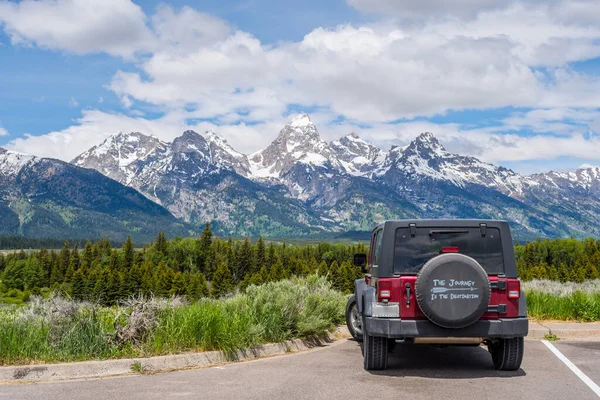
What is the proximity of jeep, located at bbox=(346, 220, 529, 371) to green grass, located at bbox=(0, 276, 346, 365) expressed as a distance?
8.53 feet

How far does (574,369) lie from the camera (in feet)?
34.9

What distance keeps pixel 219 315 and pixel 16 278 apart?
175901 millimetres

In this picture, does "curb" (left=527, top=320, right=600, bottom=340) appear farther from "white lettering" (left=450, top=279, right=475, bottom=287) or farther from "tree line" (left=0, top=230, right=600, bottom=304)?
"tree line" (left=0, top=230, right=600, bottom=304)

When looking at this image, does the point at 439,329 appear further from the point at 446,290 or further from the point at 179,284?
the point at 179,284

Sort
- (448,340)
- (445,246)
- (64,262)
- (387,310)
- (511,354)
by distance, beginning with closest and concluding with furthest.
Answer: (448,340) → (387,310) → (445,246) → (511,354) → (64,262)

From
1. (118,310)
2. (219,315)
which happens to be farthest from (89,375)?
(219,315)

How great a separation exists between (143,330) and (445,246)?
5403mm

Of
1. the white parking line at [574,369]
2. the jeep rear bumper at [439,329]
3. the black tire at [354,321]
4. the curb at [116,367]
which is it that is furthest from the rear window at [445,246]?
the black tire at [354,321]

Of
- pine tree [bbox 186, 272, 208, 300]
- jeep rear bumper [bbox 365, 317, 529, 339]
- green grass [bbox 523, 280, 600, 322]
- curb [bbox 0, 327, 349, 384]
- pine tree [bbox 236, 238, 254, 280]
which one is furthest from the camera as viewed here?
pine tree [bbox 236, 238, 254, 280]

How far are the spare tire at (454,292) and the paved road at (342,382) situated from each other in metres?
1.05

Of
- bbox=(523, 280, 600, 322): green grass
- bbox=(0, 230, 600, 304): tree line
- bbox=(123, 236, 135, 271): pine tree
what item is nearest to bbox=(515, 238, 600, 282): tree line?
bbox=(0, 230, 600, 304): tree line

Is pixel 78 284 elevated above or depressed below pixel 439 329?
below

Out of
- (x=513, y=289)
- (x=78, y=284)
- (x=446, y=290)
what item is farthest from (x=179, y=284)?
(x=446, y=290)

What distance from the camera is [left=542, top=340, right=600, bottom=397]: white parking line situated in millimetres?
9102
